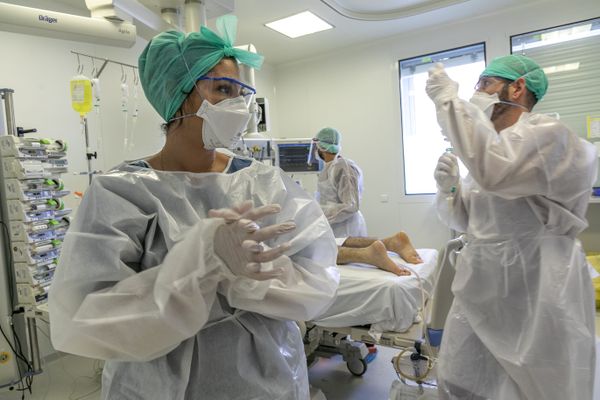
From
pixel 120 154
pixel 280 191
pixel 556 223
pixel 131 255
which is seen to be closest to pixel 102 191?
pixel 131 255

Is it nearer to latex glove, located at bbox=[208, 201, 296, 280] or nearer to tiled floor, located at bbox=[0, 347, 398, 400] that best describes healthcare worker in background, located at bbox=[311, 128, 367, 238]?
tiled floor, located at bbox=[0, 347, 398, 400]

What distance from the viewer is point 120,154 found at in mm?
3523

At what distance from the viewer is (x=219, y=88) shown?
38.9 inches

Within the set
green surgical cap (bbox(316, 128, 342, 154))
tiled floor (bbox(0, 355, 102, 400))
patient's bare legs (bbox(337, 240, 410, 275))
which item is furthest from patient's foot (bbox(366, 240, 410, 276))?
tiled floor (bbox(0, 355, 102, 400))

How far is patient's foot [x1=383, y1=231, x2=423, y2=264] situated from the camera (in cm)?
243

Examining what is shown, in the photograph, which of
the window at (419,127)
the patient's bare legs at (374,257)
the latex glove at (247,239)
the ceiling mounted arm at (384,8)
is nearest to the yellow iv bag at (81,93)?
the patient's bare legs at (374,257)

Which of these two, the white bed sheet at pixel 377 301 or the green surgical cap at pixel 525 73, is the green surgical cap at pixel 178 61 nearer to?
the green surgical cap at pixel 525 73

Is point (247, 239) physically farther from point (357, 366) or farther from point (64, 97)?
point (64, 97)

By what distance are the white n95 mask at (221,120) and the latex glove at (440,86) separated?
82 centimetres

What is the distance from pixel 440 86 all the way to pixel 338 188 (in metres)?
1.97

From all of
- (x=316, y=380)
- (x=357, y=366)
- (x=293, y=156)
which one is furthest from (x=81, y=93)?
(x=357, y=366)

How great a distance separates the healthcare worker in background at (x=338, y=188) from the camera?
132 inches

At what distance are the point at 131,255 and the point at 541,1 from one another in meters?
4.42

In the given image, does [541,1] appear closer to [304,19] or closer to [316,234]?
[304,19]
